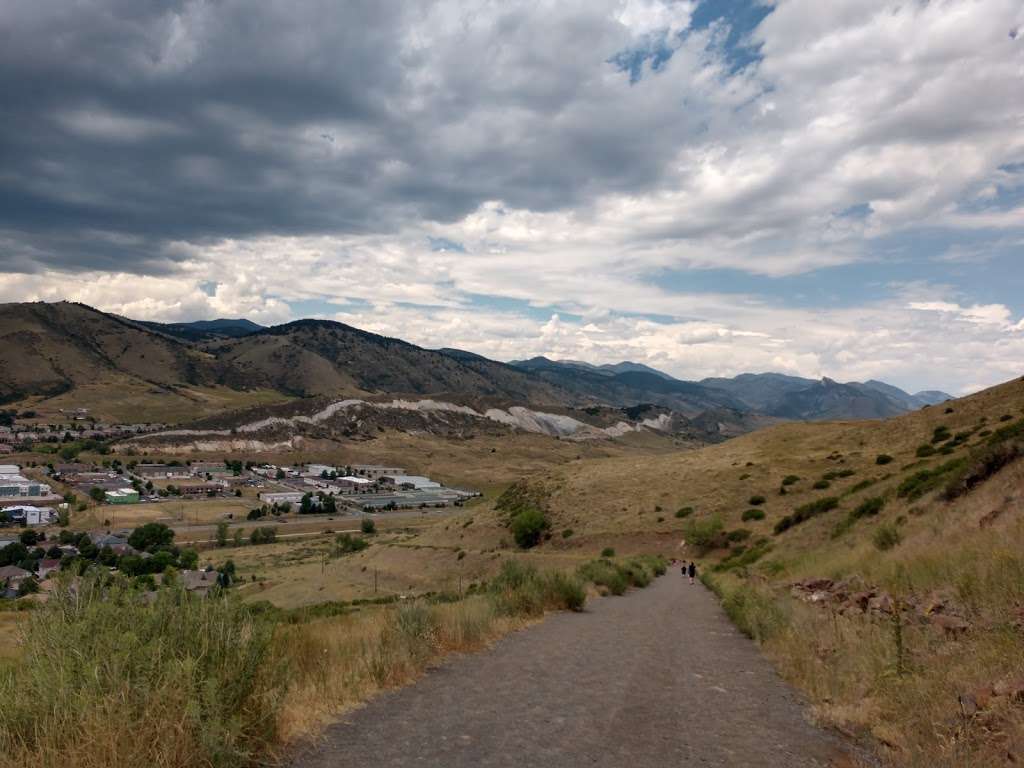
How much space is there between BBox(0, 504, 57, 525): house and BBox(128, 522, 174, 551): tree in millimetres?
30020

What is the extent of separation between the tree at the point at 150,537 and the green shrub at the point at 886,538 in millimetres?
88486

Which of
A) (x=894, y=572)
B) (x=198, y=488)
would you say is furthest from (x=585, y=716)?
(x=198, y=488)

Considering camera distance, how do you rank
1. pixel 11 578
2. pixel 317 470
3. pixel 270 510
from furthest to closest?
1. pixel 317 470
2. pixel 270 510
3. pixel 11 578

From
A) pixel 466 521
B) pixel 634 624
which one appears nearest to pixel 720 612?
pixel 634 624

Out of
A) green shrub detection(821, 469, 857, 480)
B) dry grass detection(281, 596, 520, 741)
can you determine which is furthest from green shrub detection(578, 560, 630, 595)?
green shrub detection(821, 469, 857, 480)

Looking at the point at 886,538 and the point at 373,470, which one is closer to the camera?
the point at 886,538

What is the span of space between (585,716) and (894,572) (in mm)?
9089

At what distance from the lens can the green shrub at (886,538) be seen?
17469 mm

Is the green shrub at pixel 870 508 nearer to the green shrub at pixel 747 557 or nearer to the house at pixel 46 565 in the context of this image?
the green shrub at pixel 747 557

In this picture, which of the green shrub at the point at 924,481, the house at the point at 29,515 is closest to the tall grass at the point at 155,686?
the green shrub at the point at 924,481

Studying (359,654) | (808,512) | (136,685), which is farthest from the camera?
(808,512)

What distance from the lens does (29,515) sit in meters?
101

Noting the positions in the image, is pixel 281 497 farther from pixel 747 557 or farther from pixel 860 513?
pixel 860 513

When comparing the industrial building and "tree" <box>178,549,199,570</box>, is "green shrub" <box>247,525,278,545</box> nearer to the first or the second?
"tree" <box>178,549,199,570</box>
